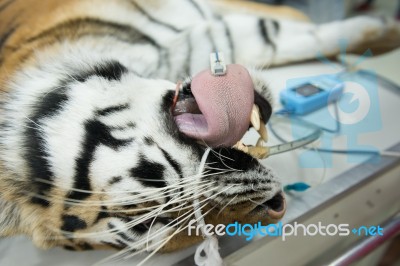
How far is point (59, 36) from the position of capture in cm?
72

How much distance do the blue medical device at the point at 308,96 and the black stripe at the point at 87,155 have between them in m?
0.41

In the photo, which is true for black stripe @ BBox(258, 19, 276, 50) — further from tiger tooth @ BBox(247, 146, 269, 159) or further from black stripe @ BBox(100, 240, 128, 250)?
black stripe @ BBox(100, 240, 128, 250)

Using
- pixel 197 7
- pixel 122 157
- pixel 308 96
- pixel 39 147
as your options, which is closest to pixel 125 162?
pixel 122 157

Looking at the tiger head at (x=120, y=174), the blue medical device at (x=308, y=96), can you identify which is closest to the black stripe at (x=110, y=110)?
the tiger head at (x=120, y=174)

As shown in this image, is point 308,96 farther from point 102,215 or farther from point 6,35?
point 6,35

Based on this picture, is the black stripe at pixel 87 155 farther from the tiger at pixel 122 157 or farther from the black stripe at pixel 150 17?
the black stripe at pixel 150 17

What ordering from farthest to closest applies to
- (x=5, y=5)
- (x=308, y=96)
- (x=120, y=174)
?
(x=5, y=5)
(x=308, y=96)
(x=120, y=174)

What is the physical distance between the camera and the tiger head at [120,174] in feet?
1.40

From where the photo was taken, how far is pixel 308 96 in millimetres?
741

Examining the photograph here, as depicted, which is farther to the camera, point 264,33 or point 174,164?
point 264,33

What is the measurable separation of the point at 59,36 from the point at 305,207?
54 cm

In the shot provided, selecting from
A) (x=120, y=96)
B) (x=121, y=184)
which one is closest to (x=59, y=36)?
(x=120, y=96)

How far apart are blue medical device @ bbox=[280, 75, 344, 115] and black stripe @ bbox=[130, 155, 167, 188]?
399 mm

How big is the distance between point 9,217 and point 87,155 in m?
0.14
